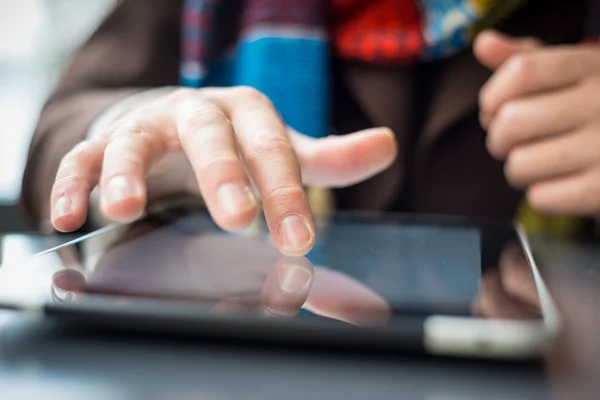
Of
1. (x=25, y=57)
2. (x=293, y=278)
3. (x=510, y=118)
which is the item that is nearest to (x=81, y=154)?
(x=293, y=278)

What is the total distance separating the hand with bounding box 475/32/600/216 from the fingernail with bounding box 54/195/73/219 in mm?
320

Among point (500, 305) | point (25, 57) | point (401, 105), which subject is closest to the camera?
point (500, 305)

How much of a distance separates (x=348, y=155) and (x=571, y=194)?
21 cm

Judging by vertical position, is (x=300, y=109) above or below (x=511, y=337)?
below

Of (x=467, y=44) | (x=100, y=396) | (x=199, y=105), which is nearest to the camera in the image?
(x=100, y=396)

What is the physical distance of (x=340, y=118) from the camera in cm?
64

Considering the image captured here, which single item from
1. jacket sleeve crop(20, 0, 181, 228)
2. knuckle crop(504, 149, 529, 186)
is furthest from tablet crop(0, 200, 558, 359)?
jacket sleeve crop(20, 0, 181, 228)

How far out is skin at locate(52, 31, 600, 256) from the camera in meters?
0.25

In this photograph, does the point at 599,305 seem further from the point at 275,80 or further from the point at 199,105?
the point at 275,80

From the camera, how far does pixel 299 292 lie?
8.6 inches

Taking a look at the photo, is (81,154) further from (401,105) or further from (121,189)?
(401,105)

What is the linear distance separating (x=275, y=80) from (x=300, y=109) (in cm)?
4

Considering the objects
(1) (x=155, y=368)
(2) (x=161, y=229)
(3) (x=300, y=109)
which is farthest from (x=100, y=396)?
(3) (x=300, y=109)

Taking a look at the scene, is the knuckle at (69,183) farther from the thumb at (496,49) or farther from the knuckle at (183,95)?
the thumb at (496,49)
